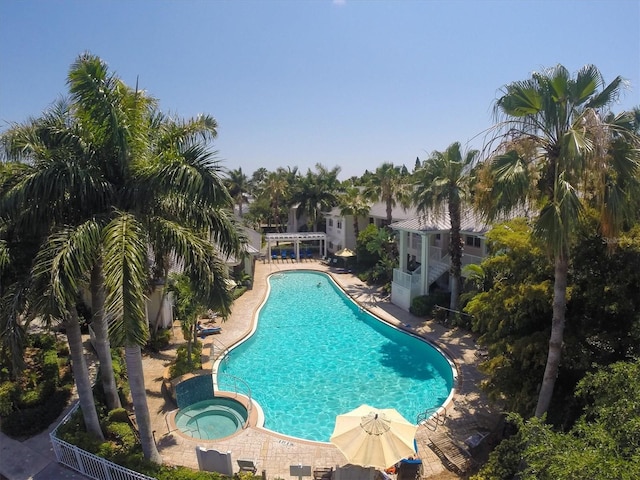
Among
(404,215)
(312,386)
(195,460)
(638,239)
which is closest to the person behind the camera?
(638,239)

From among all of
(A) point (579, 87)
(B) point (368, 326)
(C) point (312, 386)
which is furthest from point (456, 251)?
(A) point (579, 87)

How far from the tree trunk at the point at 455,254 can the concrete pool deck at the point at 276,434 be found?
7.05 ft

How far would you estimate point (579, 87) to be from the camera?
30.8 ft

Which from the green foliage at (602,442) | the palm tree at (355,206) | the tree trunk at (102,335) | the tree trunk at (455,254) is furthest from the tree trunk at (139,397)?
the palm tree at (355,206)

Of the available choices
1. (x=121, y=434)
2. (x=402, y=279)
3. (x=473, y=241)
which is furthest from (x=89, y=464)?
(x=473, y=241)

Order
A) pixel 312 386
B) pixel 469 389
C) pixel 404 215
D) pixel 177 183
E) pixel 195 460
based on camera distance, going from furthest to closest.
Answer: pixel 404 215 < pixel 312 386 < pixel 469 389 < pixel 195 460 < pixel 177 183

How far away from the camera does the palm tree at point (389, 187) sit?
3491cm

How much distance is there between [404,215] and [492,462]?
2905 centimetres

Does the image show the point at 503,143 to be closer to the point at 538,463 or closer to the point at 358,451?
the point at 538,463

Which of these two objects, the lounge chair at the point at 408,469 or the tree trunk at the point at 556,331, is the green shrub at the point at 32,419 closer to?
the lounge chair at the point at 408,469

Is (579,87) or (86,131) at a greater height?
(579,87)

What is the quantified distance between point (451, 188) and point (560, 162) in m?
14.4

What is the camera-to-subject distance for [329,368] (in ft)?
65.7

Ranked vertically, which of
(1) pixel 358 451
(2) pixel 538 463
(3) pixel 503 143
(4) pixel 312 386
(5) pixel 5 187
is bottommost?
(4) pixel 312 386
